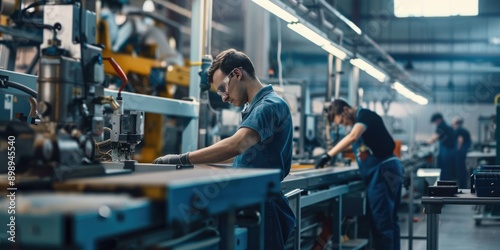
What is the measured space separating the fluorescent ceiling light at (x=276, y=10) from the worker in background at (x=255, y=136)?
2.75 ft

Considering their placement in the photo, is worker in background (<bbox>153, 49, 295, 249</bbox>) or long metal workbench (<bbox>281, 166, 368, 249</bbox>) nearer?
worker in background (<bbox>153, 49, 295, 249</bbox>)

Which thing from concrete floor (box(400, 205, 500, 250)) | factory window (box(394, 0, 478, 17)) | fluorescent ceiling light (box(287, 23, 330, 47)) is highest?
factory window (box(394, 0, 478, 17))

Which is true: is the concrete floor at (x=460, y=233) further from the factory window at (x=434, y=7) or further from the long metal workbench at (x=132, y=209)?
the long metal workbench at (x=132, y=209)

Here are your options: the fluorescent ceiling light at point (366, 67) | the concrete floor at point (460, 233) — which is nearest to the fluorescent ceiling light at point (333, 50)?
the fluorescent ceiling light at point (366, 67)

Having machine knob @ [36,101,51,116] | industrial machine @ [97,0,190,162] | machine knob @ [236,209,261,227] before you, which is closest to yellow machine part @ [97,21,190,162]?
industrial machine @ [97,0,190,162]

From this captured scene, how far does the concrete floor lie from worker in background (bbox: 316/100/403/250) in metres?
1.38

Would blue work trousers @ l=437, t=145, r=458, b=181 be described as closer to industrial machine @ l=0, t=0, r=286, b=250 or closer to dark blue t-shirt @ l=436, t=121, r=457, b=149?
dark blue t-shirt @ l=436, t=121, r=457, b=149

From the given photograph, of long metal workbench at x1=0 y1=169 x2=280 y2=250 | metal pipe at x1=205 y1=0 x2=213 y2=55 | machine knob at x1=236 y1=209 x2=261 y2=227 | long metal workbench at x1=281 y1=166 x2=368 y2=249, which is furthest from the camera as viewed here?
metal pipe at x1=205 y1=0 x2=213 y2=55

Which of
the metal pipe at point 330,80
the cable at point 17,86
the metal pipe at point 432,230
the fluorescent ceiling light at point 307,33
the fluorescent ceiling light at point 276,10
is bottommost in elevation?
the metal pipe at point 432,230

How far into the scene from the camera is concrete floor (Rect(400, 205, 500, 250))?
6.84m

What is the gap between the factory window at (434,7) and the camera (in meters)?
8.05

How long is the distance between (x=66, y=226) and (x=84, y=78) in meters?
0.96

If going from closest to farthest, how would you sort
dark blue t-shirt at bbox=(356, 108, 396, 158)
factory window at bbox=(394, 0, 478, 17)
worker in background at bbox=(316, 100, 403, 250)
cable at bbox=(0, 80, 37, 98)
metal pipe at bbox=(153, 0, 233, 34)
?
cable at bbox=(0, 80, 37, 98) → worker in background at bbox=(316, 100, 403, 250) → dark blue t-shirt at bbox=(356, 108, 396, 158) → factory window at bbox=(394, 0, 478, 17) → metal pipe at bbox=(153, 0, 233, 34)

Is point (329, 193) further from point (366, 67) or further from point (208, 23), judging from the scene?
point (366, 67)
